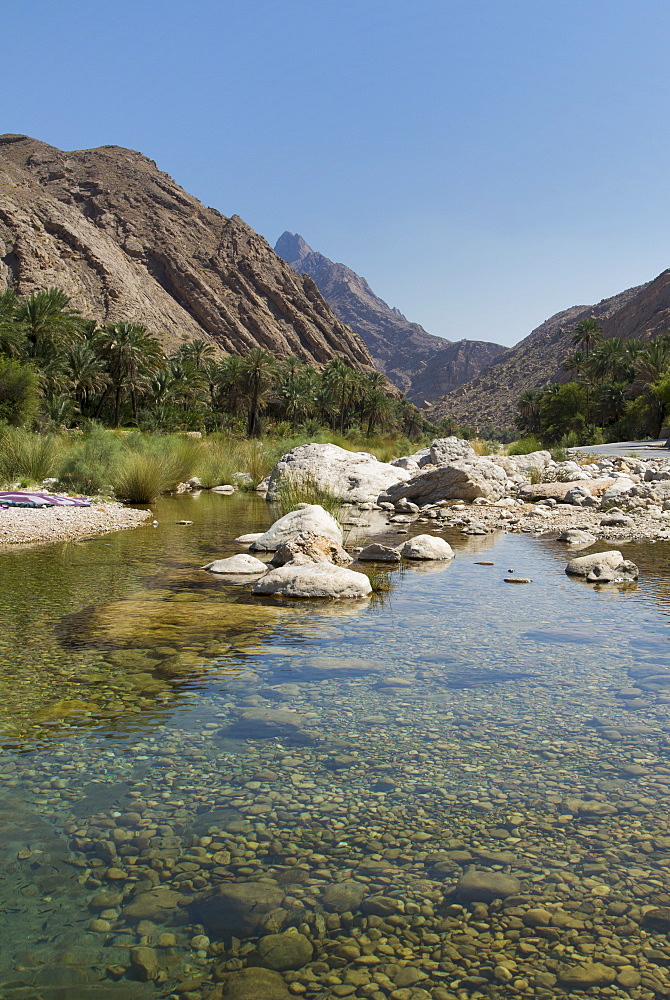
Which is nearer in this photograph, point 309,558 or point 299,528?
point 309,558

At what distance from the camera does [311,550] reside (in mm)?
9789

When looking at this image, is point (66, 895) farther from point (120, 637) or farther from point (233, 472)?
point (233, 472)

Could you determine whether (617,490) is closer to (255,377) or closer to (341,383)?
(255,377)

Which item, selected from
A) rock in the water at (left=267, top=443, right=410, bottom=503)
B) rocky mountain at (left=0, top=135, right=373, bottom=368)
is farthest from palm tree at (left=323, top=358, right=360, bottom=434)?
rock in the water at (left=267, top=443, right=410, bottom=503)

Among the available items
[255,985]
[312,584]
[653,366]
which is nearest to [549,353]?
[653,366]

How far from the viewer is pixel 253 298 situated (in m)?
115

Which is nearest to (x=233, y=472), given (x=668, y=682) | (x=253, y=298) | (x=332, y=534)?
(x=332, y=534)

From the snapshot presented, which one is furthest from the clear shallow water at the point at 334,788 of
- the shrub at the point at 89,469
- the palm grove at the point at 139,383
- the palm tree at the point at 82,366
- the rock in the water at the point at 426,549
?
the palm tree at the point at 82,366

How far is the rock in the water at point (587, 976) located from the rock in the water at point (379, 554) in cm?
835

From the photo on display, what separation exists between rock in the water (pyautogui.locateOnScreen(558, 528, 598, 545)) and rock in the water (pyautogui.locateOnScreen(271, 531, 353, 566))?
15.5ft

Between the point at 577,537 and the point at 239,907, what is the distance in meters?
11.5

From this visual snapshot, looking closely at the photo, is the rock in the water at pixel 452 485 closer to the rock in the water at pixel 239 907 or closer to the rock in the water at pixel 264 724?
the rock in the water at pixel 264 724

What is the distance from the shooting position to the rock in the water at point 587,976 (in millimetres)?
2377

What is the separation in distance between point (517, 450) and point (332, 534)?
30.2 meters
